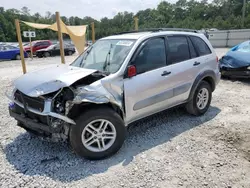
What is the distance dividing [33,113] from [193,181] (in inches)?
91.0

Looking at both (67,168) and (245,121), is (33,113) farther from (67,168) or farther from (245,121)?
(245,121)

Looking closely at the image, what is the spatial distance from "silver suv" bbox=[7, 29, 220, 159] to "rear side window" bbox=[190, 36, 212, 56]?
0.41 feet

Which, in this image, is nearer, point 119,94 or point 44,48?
point 119,94

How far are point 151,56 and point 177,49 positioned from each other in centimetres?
73

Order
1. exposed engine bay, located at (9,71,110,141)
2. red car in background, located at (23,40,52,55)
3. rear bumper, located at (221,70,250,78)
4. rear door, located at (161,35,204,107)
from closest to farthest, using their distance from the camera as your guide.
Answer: exposed engine bay, located at (9,71,110,141), rear door, located at (161,35,204,107), rear bumper, located at (221,70,250,78), red car in background, located at (23,40,52,55)

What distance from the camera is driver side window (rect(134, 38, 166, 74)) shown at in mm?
3586

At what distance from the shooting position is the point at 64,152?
134 inches

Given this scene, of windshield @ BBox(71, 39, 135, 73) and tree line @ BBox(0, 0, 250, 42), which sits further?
tree line @ BBox(0, 0, 250, 42)

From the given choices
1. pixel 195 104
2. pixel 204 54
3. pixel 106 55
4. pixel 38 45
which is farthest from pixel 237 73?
pixel 38 45

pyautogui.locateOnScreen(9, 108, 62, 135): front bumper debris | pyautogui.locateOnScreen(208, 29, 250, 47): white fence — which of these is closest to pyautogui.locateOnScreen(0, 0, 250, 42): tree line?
pyautogui.locateOnScreen(208, 29, 250, 47): white fence

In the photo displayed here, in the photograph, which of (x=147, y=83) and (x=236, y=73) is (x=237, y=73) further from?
(x=147, y=83)

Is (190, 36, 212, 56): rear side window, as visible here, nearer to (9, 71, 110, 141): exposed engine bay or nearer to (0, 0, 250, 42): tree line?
(9, 71, 110, 141): exposed engine bay

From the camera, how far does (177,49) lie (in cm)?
420

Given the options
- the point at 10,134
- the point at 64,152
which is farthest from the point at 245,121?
the point at 10,134
